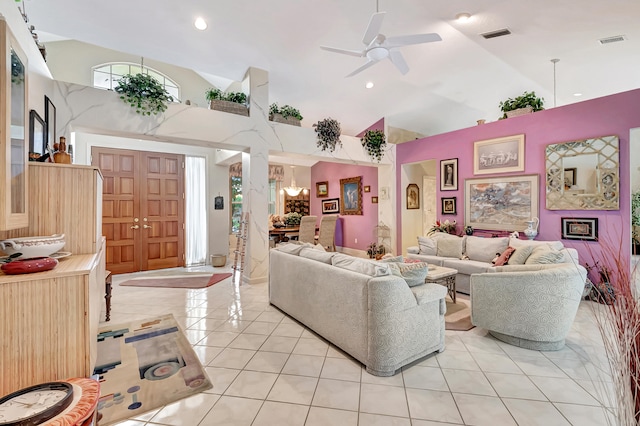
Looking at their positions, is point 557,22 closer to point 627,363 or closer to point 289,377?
point 627,363

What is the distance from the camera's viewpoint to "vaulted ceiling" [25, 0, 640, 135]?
3.69 m

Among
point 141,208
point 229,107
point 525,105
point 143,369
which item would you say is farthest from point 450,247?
point 141,208

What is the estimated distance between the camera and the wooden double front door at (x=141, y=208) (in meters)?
5.66

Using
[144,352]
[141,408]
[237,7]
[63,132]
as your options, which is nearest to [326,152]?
[237,7]

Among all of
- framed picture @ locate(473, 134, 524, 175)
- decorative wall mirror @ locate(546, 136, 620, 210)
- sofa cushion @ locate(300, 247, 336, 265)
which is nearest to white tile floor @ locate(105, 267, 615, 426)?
sofa cushion @ locate(300, 247, 336, 265)

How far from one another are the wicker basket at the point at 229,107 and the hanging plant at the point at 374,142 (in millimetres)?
2747

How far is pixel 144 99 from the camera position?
4055 mm

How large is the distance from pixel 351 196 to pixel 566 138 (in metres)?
4.89

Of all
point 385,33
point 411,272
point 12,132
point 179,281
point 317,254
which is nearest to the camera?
point 12,132

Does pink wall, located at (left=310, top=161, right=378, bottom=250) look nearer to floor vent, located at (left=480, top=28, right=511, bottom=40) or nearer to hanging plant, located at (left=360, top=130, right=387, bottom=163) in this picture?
hanging plant, located at (left=360, top=130, right=387, bottom=163)

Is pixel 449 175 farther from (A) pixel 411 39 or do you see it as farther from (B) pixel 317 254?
(B) pixel 317 254

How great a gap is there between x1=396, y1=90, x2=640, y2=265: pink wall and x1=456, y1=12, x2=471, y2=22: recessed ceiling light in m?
2.13

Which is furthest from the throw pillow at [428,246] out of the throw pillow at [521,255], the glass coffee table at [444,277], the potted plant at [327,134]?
the potted plant at [327,134]

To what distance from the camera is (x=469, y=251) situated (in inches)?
194
